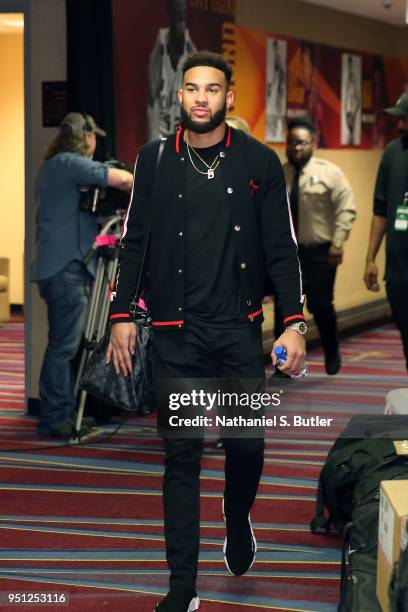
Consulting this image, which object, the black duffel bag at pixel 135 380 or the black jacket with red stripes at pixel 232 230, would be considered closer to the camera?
the black jacket with red stripes at pixel 232 230

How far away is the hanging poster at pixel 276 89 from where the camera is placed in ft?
27.9

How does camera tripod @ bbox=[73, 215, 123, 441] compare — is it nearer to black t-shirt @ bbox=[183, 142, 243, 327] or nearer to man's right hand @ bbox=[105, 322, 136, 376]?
man's right hand @ bbox=[105, 322, 136, 376]

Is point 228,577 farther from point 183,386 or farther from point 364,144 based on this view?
point 364,144

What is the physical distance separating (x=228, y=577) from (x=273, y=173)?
1.36 m

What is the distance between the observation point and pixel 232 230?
11.5 feet

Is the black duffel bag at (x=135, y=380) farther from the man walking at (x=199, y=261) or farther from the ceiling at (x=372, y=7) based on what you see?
the ceiling at (x=372, y=7)

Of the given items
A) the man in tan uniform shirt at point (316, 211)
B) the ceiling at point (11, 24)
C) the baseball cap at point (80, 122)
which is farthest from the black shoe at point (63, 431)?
the ceiling at point (11, 24)

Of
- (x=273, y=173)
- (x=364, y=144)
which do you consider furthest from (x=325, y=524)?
(x=364, y=144)

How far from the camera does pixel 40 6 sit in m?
6.38

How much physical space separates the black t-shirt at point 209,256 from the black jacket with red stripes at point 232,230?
2 centimetres

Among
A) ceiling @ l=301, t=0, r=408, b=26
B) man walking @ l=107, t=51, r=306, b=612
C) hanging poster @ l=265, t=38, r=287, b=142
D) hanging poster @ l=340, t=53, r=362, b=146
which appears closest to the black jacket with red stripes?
man walking @ l=107, t=51, r=306, b=612

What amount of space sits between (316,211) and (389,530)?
4.70 meters

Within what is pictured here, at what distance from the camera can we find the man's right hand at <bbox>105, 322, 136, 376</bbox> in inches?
140

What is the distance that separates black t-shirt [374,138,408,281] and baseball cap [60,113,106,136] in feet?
4.73
